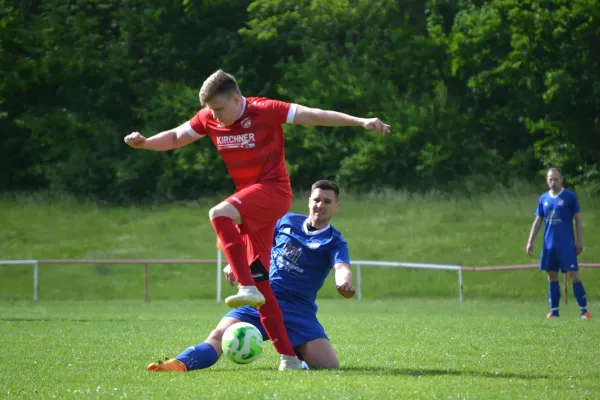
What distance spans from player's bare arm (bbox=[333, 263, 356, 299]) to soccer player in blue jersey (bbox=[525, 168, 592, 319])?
27.5ft

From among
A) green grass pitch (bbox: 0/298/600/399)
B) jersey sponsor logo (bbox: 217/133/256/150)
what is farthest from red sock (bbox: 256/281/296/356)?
jersey sponsor logo (bbox: 217/133/256/150)

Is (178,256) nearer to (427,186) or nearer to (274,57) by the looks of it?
(427,186)

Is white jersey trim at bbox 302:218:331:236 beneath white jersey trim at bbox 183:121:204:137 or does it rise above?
beneath

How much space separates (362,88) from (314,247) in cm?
3066

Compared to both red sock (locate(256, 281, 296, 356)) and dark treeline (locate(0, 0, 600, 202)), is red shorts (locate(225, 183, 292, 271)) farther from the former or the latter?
dark treeline (locate(0, 0, 600, 202))

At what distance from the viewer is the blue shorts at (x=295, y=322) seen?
8.24 m

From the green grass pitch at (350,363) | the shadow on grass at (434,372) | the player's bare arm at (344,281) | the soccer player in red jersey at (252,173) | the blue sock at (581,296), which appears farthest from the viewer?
the blue sock at (581,296)

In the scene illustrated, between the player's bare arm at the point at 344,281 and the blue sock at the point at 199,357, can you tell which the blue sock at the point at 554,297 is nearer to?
the player's bare arm at the point at 344,281

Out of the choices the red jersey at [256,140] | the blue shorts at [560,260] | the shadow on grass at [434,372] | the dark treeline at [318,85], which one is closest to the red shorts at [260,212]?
the red jersey at [256,140]

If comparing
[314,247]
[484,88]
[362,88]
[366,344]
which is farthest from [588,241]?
[314,247]

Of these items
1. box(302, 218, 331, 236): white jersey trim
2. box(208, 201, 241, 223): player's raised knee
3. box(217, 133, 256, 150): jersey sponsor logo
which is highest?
box(217, 133, 256, 150): jersey sponsor logo

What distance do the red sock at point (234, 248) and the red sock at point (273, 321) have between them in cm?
34

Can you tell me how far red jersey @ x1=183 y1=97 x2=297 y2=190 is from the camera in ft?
25.8

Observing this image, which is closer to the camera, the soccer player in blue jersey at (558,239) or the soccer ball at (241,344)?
the soccer ball at (241,344)
